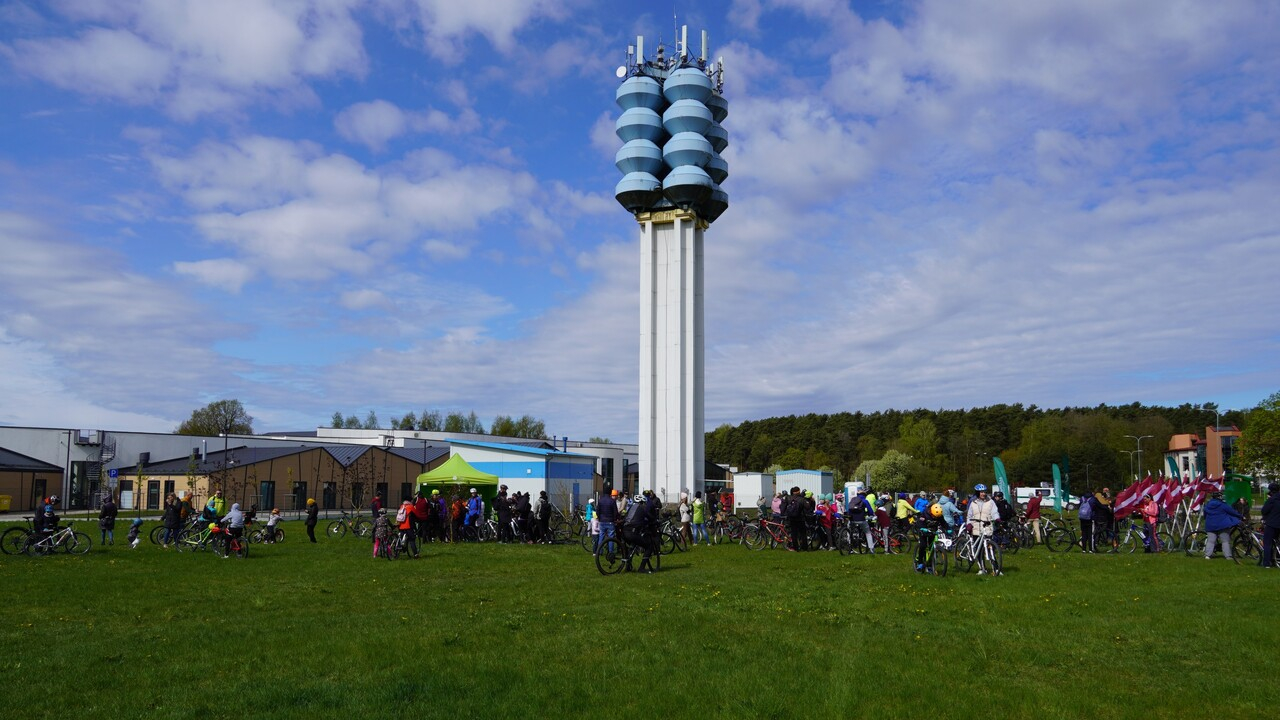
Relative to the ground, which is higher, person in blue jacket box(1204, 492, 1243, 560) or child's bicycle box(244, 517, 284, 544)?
person in blue jacket box(1204, 492, 1243, 560)

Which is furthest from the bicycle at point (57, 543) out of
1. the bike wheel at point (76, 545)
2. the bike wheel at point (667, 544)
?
the bike wheel at point (667, 544)

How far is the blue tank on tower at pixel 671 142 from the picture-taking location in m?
59.2

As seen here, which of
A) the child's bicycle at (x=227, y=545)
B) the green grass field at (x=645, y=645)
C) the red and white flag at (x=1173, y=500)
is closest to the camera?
the green grass field at (x=645, y=645)

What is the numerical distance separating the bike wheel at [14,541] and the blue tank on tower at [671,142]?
4185 cm

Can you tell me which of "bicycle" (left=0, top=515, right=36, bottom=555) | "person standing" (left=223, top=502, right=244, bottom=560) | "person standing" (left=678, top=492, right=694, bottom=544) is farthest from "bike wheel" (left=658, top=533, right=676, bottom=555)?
"bicycle" (left=0, top=515, right=36, bottom=555)

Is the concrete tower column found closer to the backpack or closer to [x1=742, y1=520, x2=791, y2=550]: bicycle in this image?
[x1=742, y1=520, x2=791, y2=550]: bicycle

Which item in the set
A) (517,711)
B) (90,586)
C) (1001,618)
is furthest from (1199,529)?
(90,586)

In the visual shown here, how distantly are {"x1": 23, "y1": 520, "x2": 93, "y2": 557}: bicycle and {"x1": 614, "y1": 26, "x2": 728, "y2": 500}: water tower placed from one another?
3722 cm

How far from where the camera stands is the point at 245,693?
840cm

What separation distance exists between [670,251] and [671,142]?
23.2ft

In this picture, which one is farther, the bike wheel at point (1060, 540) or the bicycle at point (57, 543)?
the bike wheel at point (1060, 540)

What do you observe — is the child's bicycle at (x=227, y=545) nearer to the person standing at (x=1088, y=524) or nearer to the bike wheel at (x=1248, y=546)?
the person standing at (x=1088, y=524)

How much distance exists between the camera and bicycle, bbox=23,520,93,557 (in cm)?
2300

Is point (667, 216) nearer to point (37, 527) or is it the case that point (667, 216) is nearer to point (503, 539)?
point (503, 539)
